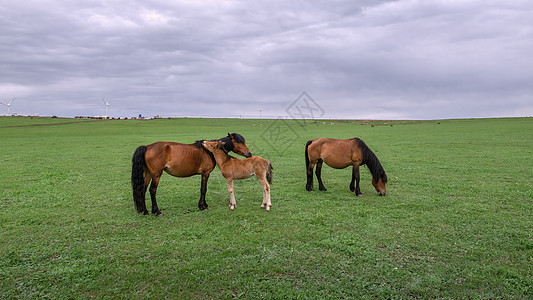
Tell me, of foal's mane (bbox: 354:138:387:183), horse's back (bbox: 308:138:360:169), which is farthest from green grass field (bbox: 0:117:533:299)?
horse's back (bbox: 308:138:360:169)

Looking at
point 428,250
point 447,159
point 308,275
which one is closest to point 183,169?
point 308,275

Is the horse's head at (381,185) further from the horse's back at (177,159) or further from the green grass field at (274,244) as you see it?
the horse's back at (177,159)

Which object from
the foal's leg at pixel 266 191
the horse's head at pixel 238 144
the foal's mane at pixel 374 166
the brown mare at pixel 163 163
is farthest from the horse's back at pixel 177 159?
the foal's mane at pixel 374 166

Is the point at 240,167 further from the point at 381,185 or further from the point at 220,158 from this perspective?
the point at 381,185

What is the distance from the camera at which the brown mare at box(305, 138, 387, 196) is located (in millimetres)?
8609

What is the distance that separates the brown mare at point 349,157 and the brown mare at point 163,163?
298cm

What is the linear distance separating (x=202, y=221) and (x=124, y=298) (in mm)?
2753

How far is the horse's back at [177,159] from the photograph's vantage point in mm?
6691

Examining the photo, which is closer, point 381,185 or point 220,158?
point 220,158

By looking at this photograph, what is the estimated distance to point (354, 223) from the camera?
6254 mm

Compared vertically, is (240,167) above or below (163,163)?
below

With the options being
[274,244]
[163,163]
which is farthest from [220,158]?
[274,244]

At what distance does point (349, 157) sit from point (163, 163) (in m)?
5.37

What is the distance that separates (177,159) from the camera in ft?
22.7
